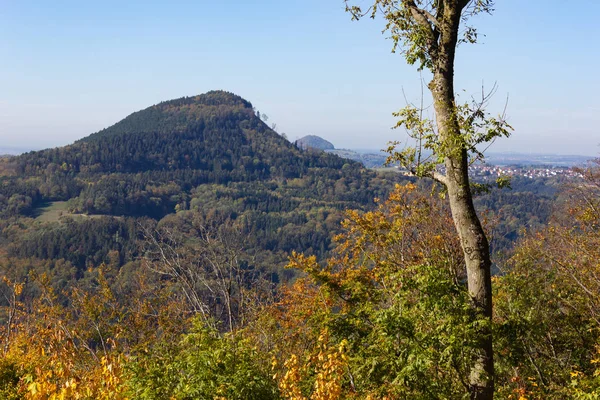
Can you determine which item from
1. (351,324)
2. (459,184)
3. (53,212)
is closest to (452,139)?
(459,184)

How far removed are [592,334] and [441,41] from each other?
1008 cm

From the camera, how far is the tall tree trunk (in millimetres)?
6836

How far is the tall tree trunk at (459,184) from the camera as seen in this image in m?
6.84

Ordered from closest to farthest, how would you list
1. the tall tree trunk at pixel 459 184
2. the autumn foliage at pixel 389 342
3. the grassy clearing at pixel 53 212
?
the autumn foliage at pixel 389 342 → the tall tree trunk at pixel 459 184 → the grassy clearing at pixel 53 212

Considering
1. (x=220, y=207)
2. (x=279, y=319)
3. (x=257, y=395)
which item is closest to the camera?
(x=257, y=395)

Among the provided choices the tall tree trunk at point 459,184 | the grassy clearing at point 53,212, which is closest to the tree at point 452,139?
the tall tree trunk at point 459,184

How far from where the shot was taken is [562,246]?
1817 centimetres

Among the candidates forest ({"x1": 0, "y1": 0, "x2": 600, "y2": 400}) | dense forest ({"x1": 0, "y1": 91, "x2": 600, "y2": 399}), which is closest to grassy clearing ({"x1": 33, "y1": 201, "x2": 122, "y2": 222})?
dense forest ({"x1": 0, "y1": 91, "x2": 600, "y2": 399})

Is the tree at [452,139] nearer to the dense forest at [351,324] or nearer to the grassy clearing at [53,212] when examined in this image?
the dense forest at [351,324]

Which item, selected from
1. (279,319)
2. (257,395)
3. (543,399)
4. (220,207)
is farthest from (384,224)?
(220,207)

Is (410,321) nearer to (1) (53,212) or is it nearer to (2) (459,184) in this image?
(2) (459,184)

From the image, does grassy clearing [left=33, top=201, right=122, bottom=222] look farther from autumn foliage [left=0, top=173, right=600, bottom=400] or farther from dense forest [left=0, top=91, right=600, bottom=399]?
autumn foliage [left=0, top=173, right=600, bottom=400]

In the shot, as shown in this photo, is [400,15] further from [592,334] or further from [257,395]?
[592,334]

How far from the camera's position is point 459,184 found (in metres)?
7.12
